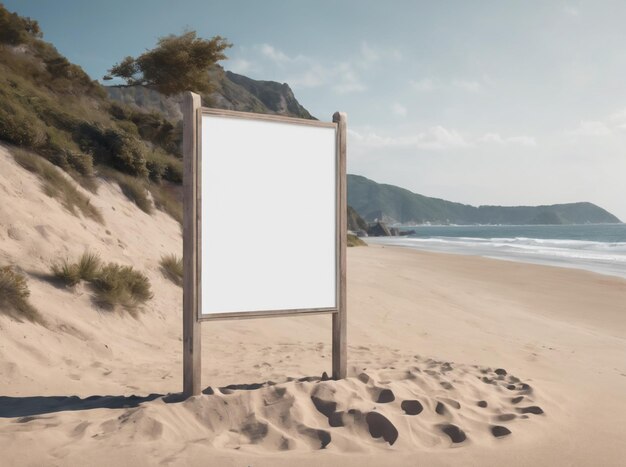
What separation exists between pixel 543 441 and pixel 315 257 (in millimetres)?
2496

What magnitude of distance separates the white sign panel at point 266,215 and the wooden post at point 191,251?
82 millimetres

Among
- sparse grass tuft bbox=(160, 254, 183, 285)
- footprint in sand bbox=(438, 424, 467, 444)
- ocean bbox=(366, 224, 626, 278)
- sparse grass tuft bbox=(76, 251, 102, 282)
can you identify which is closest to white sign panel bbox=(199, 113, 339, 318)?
footprint in sand bbox=(438, 424, 467, 444)

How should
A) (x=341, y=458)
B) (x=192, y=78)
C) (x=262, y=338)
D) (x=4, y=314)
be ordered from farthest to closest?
(x=192, y=78), (x=262, y=338), (x=4, y=314), (x=341, y=458)

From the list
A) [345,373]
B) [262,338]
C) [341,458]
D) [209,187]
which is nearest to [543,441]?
[341,458]

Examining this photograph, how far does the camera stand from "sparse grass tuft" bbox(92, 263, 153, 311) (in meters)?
7.20

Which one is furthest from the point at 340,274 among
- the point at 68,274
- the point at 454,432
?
the point at 68,274

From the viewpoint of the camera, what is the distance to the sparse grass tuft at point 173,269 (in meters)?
9.36

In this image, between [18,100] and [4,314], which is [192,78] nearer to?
[18,100]

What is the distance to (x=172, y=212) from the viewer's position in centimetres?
1408

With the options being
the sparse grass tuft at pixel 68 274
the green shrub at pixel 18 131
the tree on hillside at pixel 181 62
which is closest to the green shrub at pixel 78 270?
→ the sparse grass tuft at pixel 68 274

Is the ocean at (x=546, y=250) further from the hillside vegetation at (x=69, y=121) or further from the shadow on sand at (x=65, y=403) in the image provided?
the shadow on sand at (x=65, y=403)

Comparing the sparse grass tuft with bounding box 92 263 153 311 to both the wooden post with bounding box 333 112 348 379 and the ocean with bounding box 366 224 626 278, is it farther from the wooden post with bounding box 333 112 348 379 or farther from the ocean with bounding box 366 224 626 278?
the ocean with bounding box 366 224 626 278

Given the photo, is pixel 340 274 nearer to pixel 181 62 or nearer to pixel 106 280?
pixel 106 280

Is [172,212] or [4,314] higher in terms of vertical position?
[172,212]
